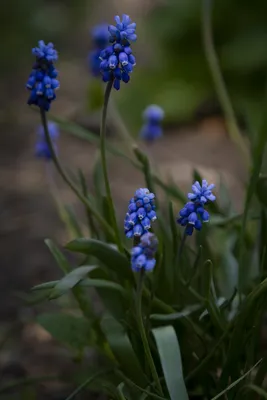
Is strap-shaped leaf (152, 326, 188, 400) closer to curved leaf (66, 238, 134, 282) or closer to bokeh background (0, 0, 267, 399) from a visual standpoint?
curved leaf (66, 238, 134, 282)

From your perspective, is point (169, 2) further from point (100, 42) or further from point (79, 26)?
point (100, 42)

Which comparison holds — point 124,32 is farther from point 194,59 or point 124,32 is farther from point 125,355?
point 194,59

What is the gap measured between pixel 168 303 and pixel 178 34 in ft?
8.43

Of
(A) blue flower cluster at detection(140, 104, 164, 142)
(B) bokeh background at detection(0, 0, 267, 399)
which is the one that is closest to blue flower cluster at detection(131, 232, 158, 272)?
(A) blue flower cluster at detection(140, 104, 164, 142)

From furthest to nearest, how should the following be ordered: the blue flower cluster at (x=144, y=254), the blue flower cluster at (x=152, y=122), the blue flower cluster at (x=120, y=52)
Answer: the blue flower cluster at (x=152, y=122) → the blue flower cluster at (x=120, y=52) → the blue flower cluster at (x=144, y=254)

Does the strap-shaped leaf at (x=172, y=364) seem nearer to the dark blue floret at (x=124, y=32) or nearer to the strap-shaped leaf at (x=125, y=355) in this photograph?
the strap-shaped leaf at (x=125, y=355)

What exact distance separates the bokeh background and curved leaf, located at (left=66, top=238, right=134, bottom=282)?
0.78 m

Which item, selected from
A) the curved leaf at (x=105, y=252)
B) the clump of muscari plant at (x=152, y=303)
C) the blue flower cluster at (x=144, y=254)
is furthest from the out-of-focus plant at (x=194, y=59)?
the blue flower cluster at (x=144, y=254)

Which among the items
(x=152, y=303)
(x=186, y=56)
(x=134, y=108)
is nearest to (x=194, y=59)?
(x=186, y=56)

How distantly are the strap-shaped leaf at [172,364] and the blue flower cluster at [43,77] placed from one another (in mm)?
429

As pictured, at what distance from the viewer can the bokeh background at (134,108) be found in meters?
2.69

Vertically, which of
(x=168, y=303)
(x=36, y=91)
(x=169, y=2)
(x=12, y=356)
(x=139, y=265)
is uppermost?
(x=169, y=2)

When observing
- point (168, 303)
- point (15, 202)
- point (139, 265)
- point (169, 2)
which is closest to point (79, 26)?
point (169, 2)

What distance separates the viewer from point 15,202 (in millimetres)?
2939
